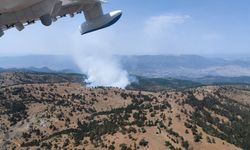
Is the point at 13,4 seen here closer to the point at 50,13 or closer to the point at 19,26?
the point at 50,13

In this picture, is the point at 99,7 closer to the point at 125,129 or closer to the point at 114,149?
the point at 114,149

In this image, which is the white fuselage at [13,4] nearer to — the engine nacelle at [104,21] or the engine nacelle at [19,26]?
the engine nacelle at [19,26]

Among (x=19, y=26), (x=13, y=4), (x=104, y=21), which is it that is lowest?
(x=19, y=26)

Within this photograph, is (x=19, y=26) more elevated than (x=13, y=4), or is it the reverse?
(x=13, y=4)

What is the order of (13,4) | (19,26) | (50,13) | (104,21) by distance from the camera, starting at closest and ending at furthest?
1. (13,4)
2. (50,13)
3. (19,26)
4. (104,21)

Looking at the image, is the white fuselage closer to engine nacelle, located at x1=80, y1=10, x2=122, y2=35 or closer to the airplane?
the airplane

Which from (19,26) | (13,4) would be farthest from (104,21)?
(13,4)

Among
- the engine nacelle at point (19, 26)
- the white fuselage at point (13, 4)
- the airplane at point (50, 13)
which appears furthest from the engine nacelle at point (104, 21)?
the white fuselage at point (13, 4)

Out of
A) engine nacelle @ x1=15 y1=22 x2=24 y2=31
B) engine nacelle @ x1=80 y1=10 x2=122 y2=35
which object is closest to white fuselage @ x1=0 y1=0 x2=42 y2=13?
engine nacelle @ x1=15 y1=22 x2=24 y2=31

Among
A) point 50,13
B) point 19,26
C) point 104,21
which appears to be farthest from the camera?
point 104,21
